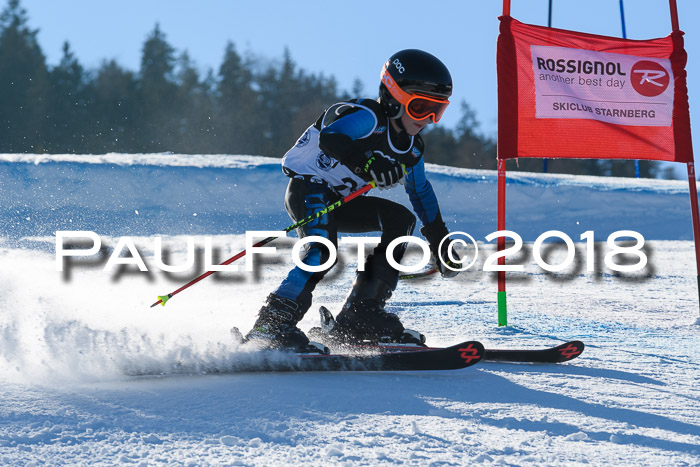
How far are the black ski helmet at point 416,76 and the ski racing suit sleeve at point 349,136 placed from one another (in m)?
0.13

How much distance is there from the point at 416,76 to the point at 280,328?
4.29ft

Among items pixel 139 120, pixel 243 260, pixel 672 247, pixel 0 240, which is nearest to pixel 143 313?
pixel 243 260

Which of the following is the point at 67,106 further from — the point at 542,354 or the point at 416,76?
the point at 542,354

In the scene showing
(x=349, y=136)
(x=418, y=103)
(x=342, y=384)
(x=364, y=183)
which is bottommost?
(x=342, y=384)

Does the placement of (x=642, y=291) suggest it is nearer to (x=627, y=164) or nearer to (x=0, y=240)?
(x=0, y=240)

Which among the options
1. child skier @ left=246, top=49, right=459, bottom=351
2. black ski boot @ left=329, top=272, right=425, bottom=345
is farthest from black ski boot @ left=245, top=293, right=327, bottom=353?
black ski boot @ left=329, top=272, right=425, bottom=345

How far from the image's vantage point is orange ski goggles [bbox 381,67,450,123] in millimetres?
3402

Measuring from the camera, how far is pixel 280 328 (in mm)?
3328

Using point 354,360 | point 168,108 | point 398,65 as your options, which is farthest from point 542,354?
point 168,108

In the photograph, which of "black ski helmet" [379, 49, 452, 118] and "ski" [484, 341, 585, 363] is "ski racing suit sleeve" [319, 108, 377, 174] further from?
"ski" [484, 341, 585, 363]

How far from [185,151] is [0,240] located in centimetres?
3219

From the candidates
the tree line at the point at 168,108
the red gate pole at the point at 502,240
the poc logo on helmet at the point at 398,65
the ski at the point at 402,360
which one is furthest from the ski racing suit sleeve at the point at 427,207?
the tree line at the point at 168,108

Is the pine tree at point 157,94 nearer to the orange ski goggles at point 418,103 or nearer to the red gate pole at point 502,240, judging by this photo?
the red gate pole at point 502,240

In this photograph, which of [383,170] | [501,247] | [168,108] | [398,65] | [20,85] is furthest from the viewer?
[168,108]
